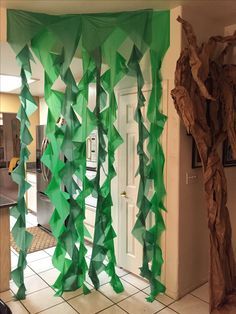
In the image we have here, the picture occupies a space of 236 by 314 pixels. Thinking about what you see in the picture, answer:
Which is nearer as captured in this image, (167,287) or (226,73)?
(226,73)

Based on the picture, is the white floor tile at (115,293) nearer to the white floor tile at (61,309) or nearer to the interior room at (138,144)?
the interior room at (138,144)

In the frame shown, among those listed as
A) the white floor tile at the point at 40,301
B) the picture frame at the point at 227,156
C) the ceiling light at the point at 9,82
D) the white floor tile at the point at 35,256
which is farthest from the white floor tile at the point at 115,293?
the ceiling light at the point at 9,82

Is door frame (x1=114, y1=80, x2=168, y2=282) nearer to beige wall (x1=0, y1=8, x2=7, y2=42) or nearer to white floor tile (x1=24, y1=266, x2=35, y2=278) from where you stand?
white floor tile (x1=24, y1=266, x2=35, y2=278)

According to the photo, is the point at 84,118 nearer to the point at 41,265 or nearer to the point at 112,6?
the point at 112,6

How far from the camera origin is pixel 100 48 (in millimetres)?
2322

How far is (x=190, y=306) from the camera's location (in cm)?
237

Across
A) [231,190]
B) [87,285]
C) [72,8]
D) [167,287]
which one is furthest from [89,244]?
[72,8]

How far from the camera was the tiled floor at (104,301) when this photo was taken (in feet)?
7.55

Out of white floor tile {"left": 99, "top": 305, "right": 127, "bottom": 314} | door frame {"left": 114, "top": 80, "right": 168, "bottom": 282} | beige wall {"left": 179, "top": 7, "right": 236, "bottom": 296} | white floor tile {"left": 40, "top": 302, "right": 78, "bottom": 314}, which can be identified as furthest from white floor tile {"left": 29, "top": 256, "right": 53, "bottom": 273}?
beige wall {"left": 179, "top": 7, "right": 236, "bottom": 296}

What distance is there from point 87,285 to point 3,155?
3234 mm

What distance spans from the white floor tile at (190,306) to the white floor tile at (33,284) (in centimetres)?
131

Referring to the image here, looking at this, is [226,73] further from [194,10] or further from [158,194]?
[158,194]

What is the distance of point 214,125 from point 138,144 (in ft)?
2.27

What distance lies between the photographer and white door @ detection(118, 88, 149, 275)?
2.80 metres
